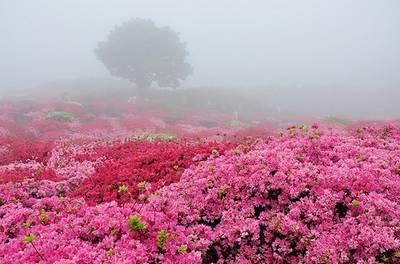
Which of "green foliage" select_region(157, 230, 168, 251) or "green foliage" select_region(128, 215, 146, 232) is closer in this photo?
"green foliage" select_region(157, 230, 168, 251)

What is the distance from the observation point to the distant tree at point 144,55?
75.1 metres

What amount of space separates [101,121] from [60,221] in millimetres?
36419

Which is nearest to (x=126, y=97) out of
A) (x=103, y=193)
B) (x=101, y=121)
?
(x=101, y=121)

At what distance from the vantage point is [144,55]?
75062 millimetres

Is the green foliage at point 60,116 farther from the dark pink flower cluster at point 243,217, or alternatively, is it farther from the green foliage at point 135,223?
the green foliage at point 135,223

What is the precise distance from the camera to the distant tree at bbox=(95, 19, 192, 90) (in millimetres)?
75125

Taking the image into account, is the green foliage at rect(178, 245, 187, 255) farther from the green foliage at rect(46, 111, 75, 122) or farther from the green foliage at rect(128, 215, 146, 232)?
the green foliage at rect(46, 111, 75, 122)

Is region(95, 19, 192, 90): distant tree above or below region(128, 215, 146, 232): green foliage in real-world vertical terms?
above

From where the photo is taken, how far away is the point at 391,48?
18238cm

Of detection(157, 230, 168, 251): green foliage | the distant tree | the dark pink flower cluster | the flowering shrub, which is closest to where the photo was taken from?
the dark pink flower cluster

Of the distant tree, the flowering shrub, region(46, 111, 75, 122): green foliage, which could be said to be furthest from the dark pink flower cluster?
the distant tree

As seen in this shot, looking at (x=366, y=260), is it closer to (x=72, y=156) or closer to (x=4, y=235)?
(x=4, y=235)

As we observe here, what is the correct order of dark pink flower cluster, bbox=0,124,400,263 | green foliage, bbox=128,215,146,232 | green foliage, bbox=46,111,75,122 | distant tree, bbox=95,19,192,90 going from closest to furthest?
dark pink flower cluster, bbox=0,124,400,263 < green foliage, bbox=128,215,146,232 < green foliage, bbox=46,111,75,122 < distant tree, bbox=95,19,192,90

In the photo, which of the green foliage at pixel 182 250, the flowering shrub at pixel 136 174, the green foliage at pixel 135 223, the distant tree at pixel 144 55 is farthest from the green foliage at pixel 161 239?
the distant tree at pixel 144 55
